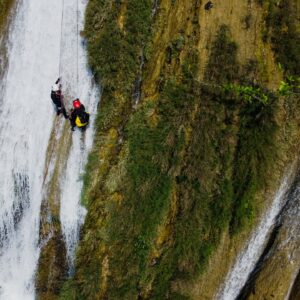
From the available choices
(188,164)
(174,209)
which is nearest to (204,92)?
(188,164)

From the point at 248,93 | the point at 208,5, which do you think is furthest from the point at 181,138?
the point at 208,5

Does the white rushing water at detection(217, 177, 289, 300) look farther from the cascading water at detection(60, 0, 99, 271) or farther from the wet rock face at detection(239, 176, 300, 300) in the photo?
the cascading water at detection(60, 0, 99, 271)

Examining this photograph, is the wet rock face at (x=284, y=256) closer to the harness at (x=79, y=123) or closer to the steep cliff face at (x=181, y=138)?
the steep cliff face at (x=181, y=138)

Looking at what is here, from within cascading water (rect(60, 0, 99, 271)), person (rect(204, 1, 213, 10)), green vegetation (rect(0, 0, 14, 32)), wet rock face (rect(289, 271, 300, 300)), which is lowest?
wet rock face (rect(289, 271, 300, 300))

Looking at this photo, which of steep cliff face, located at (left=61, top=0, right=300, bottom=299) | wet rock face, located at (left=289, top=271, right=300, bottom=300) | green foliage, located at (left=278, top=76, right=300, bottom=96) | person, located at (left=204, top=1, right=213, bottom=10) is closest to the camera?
green foliage, located at (left=278, top=76, right=300, bottom=96)

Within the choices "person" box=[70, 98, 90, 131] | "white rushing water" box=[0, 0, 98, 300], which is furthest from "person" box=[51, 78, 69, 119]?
"person" box=[70, 98, 90, 131]

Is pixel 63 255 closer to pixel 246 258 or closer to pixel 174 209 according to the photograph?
pixel 174 209
